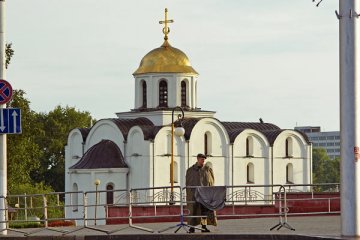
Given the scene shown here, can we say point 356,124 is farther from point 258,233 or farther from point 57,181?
point 57,181

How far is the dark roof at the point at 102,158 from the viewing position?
9794 centimetres

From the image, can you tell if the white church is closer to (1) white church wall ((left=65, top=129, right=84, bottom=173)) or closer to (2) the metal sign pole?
(1) white church wall ((left=65, top=129, right=84, bottom=173))

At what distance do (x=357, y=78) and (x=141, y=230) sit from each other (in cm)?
737

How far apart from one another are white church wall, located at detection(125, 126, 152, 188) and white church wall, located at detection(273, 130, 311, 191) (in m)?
11.7

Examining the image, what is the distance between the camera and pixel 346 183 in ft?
77.1

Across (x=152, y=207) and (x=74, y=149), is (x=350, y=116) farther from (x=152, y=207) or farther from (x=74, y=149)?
(x=74, y=149)

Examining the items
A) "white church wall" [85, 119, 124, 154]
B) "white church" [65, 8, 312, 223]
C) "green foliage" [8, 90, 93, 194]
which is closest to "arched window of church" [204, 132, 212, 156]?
"white church" [65, 8, 312, 223]

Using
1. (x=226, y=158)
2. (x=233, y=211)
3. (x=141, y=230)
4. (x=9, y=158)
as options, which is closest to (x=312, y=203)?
(x=233, y=211)

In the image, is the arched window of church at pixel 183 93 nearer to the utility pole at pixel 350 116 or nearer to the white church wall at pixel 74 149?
the white church wall at pixel 74 149

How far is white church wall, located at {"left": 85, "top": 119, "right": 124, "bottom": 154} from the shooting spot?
101 meters

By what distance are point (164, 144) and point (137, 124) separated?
301cm

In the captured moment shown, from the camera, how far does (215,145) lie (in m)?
103

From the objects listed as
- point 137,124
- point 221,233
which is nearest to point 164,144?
point 137,124

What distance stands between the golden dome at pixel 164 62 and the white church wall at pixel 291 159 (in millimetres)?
9984
